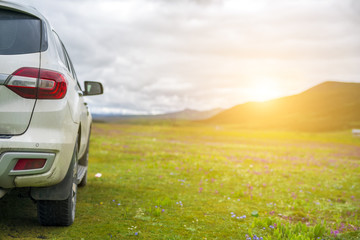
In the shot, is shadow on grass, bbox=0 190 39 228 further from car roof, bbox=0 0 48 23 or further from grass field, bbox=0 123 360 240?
car roof, bbox=0 0 48 23

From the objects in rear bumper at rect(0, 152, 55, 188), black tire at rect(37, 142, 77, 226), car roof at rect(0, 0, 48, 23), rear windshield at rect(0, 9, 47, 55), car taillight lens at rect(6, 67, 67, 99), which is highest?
car roof at rect(0, 0, 48, 23)

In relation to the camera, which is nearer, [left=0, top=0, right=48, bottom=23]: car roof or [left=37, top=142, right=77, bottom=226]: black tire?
[left=0, top=0, right=48, bottom=23]: car roof

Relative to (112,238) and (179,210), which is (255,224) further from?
(112,238)

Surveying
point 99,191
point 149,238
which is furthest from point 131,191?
point 149,238

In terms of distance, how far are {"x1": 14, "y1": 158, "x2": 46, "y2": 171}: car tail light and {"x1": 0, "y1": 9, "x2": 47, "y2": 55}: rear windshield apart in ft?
3.68

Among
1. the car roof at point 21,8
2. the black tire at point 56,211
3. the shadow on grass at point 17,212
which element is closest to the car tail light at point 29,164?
the black tire at point 56,211

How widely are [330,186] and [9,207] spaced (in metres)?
9.74

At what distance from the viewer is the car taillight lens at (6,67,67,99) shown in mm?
2969

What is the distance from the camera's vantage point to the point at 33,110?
9.94 feet

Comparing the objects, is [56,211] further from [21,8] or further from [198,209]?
[198,209]

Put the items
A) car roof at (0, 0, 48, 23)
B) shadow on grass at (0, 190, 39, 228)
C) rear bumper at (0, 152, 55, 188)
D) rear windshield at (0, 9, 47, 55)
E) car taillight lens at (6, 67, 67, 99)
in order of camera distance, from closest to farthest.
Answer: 1. rear bumper at (0, 152, 55, 188)
2. car taillight lens at (6, 67, 67, 99)
3. rear windshield at (0, 9, 47, 55)
4. car roof at (0, 0, 48, 23)
5. shadow on grass at (0, 190, 39, 228)

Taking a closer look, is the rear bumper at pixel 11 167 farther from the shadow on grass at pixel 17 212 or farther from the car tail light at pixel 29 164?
the shadow on grass at pixel 17 212

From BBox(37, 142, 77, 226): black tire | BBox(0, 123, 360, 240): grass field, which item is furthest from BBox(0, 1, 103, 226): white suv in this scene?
BBox(0, 123, 360, 240): grass field

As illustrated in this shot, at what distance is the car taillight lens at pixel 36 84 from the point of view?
9.74 ft
